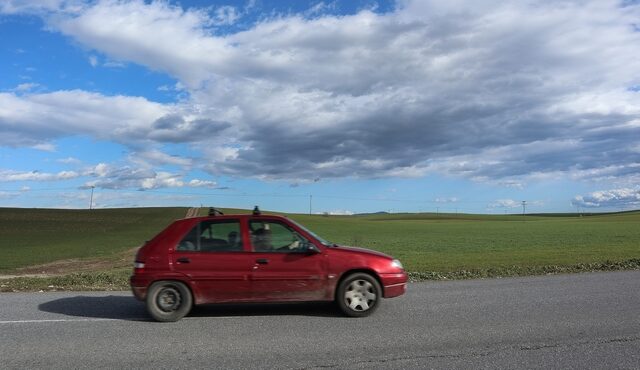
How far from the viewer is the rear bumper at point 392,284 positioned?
8.21 metres

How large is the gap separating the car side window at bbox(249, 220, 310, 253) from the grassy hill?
19.9ft

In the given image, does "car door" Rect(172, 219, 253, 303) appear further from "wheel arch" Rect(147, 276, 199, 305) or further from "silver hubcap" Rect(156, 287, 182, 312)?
"silver hubcap" Rect(156, 287, 182, 312)

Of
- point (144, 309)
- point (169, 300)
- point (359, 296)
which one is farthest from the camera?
point (144, 309)

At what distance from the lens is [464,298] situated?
932cm

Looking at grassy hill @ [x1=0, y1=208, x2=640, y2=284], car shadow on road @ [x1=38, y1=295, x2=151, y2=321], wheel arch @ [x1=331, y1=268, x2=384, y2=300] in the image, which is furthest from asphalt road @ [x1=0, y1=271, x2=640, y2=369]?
grassy hill @ [x1=0, y1=208, x2=640, y2=284]

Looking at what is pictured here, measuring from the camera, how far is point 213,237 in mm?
8258

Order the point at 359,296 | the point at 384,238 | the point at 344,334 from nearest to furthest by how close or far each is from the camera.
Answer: the point at 344,334 < the point at 359,296 < the point at 384,238

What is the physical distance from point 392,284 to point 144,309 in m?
3.89

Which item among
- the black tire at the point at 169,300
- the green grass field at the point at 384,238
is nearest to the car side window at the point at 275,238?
the black tire at the point at 169,300

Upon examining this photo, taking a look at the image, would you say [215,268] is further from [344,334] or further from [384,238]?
[384,238]

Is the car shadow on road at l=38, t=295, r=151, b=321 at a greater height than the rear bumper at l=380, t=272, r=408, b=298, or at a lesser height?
lesser

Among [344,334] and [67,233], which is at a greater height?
[67,233]

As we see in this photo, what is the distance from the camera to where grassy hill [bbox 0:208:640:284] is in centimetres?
1653

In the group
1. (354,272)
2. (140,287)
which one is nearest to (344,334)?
(354,272)
